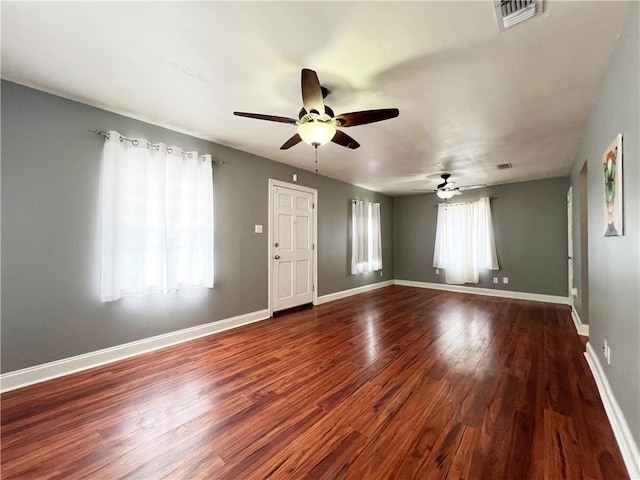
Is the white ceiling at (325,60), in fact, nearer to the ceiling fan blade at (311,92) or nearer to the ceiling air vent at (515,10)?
the ceiling air vent at (515,10)

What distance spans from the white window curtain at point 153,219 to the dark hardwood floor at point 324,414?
81cm

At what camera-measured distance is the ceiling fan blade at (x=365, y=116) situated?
1.91 metres

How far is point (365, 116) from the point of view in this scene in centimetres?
198

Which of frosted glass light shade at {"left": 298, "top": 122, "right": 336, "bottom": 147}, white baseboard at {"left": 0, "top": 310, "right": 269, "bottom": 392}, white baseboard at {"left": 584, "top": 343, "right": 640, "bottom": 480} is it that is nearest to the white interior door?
white baseboard at {"left": 0, "top": 310, "right": 269, "bottom": 392}

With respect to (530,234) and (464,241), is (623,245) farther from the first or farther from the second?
(464,241)

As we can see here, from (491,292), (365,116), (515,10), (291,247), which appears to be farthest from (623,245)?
(491,292)

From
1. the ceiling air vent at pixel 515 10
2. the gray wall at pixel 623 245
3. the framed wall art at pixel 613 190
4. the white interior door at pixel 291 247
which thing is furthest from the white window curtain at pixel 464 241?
the ceiling air vent at pixel 515 10

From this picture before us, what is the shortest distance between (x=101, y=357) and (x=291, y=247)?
2.75 meters

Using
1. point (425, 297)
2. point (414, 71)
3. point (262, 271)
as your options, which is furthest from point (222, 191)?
point (425, 297)

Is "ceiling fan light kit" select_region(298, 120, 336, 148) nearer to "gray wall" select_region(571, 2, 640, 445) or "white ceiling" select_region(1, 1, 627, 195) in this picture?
"white ceiling" select_region(1, 1, 627, 195)

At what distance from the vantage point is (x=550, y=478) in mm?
1278

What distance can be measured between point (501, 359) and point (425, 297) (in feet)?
9.79

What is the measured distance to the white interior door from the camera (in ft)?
13.8

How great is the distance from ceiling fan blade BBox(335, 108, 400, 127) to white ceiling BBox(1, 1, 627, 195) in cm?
31
